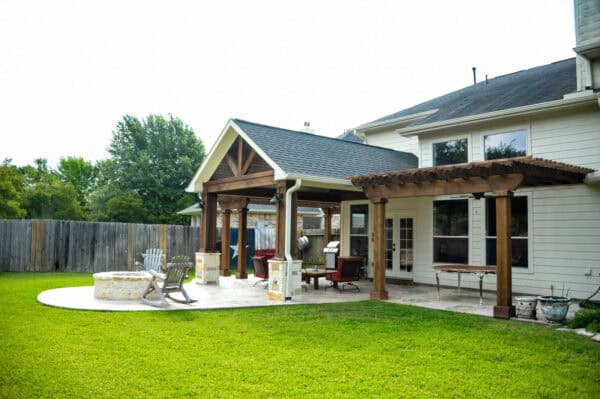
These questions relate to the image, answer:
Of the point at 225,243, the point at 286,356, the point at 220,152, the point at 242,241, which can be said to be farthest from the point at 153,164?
the point at 286,356

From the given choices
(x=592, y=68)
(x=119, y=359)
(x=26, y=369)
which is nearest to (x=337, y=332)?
(x=119, y=359)

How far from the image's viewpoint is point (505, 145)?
1144cm

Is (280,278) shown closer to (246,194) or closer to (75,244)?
(246,194)

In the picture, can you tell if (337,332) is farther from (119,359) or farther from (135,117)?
(135,117)

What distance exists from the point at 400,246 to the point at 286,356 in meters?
8.74

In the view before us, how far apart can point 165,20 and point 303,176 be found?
5184 mm

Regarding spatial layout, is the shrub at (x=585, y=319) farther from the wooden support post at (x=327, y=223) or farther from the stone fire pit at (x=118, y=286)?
the wooden support post at (x=327, y=223)

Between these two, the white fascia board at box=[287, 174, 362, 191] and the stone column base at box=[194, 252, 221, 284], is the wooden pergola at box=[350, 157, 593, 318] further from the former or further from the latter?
the stone column base at box=[194, 252, 221, 284]

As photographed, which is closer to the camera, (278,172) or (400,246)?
(278,172)

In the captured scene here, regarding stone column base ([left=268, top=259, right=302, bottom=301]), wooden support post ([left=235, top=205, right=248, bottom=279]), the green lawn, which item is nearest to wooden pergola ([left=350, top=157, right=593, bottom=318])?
the green lawn

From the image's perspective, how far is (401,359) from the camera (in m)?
5.36

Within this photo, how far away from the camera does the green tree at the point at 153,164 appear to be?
32844 millimetres

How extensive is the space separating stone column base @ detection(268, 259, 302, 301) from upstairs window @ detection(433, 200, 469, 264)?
4.35 m

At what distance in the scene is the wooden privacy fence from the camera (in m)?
15.0
